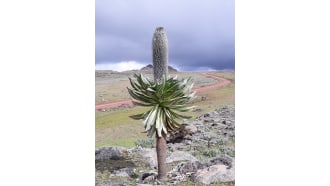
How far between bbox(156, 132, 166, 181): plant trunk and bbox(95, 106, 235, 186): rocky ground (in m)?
0.12

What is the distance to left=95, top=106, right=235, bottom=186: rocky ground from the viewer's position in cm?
528

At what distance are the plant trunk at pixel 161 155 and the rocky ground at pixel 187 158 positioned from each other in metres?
0.12

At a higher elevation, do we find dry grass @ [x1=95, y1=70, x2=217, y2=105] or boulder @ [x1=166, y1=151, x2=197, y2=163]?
dry grass @ [x1=95, y1=70, x2=217, y2=105]

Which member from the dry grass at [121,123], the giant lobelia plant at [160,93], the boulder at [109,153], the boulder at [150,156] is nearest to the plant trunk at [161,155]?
the giant lobelia plant at [160,93]

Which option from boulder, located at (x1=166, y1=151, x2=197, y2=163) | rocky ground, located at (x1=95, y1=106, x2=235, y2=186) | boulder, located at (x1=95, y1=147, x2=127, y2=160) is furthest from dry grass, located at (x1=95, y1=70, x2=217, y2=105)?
boulder, located at (x1=166, y1=151, x2=197, y2=163)

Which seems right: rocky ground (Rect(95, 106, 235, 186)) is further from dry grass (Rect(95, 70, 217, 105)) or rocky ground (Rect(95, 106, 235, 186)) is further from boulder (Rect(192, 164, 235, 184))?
dry grass (Rect(95, 70, 217, 105))

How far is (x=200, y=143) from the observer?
6.59 meters

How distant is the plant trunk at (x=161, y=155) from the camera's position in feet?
16.7

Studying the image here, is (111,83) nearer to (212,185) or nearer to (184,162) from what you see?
(184,162)

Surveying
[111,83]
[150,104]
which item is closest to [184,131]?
[111,83]

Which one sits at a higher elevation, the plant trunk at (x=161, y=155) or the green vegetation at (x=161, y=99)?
the green vegetation at (x=161, y=99)

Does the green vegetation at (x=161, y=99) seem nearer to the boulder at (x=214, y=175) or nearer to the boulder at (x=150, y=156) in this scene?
the boulder at (x=214, y=175)

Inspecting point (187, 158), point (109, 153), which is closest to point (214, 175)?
point (187, 158)

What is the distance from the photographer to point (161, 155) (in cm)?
513
